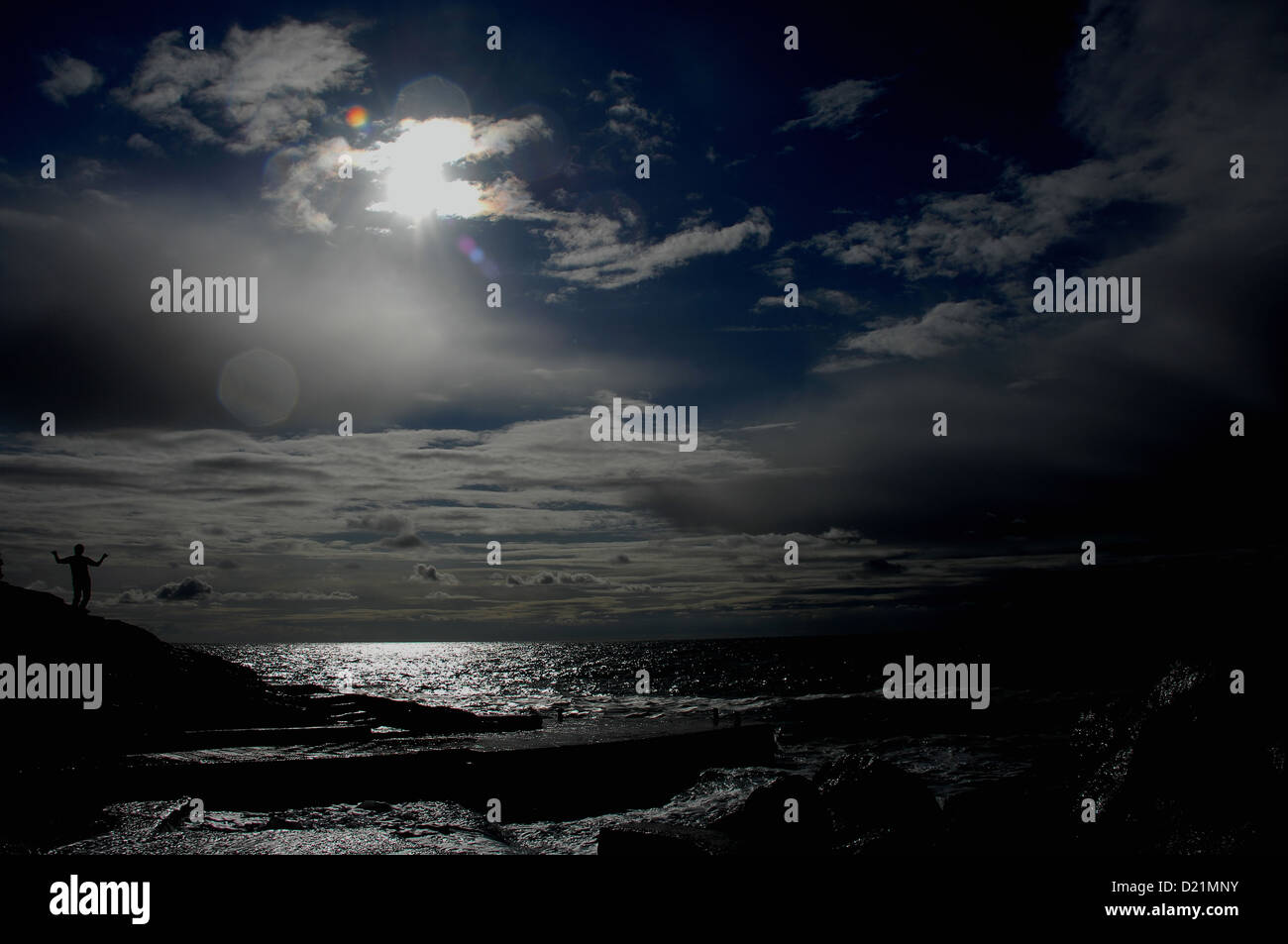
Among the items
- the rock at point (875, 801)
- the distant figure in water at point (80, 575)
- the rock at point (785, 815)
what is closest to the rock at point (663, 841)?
the rock at point (785, 815)

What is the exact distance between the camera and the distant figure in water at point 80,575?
20531mm

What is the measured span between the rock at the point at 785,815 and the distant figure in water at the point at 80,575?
19754mm

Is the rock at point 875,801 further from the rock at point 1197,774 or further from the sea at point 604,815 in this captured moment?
the sea at point 604,815

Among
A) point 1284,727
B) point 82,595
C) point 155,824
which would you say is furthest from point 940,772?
point 82,595

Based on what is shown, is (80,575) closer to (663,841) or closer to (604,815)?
(604,815)

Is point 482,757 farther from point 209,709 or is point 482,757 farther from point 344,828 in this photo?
point 209,709

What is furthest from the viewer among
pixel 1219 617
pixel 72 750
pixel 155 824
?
pixel 72 750

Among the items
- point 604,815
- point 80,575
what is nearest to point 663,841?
point 604,815

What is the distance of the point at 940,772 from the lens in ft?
84.6

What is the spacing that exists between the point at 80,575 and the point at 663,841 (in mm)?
21618

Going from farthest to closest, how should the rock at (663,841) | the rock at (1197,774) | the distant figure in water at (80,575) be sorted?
the distant figure in water at (80,575)
the rock at (663,841)
the rock at (1197,774)

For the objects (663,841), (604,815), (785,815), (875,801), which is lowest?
(604,815)

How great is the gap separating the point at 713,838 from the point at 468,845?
5.74 metres

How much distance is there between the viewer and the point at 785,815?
484 inches
